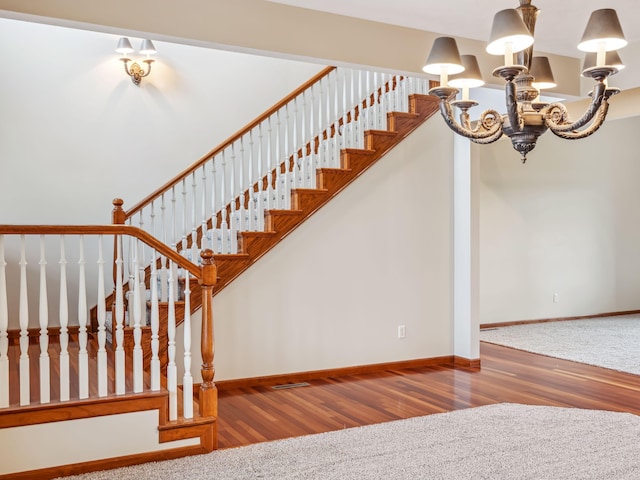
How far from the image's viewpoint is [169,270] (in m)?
3.59

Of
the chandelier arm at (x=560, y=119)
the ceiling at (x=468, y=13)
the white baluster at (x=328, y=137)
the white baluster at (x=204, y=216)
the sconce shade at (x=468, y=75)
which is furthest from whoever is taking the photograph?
the white baluster at (x=328, y=137)

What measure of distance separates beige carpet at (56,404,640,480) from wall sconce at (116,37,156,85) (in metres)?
3.84

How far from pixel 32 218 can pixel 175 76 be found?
195 cm

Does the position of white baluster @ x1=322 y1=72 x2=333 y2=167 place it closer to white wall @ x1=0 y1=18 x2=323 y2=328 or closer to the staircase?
the staircase

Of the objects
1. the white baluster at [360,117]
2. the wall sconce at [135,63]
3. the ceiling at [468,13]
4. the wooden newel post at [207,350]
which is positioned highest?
the wall sconce at [135,63]

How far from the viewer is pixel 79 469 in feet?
10.6

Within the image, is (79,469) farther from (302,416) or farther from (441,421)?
(441,421)

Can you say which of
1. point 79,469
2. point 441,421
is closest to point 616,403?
point 441,421

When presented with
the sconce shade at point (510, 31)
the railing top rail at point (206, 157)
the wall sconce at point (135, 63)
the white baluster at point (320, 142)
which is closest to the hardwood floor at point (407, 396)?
the railing top rail at point (206, 157)

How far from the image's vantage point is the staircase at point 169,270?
3219 millimetres

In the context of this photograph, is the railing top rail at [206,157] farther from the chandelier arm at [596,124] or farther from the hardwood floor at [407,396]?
the chandelier arm at [596,124]

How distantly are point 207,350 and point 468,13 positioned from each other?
2684 mm

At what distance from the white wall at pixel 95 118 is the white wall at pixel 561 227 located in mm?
3723

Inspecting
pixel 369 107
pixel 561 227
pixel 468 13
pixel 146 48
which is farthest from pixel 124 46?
pixel 561 227
